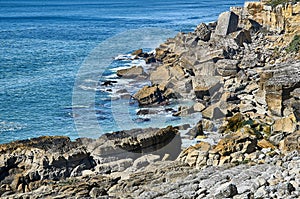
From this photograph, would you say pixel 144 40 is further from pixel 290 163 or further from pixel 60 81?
pixel 290 163

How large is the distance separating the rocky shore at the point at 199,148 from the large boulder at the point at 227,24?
609 centimetres

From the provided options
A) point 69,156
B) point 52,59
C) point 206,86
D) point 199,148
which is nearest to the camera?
point 69,156

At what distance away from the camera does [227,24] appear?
149 ft

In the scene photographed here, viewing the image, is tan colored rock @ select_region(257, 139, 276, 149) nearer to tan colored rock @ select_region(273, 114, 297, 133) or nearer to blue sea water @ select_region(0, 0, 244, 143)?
tan colored rock @ select_region(273, 114, 297, 133)

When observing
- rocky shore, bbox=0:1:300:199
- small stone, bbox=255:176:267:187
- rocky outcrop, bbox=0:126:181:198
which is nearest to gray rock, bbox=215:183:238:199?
rocky shore, bbox=0:1:300:199

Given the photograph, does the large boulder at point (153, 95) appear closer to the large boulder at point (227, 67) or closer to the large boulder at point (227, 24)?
the large boulder at point (227, 67)

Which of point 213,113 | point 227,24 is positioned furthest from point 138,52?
point 213,113

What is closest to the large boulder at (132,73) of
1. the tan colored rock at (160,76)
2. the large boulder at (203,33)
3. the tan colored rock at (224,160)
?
the tan colored rock at (160,76)

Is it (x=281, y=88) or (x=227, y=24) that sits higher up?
(x=227, y=24)

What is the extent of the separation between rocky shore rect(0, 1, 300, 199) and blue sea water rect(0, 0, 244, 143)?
14.8 feet

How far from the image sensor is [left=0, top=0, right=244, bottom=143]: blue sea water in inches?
1171

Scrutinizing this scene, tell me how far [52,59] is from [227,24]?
1603cm

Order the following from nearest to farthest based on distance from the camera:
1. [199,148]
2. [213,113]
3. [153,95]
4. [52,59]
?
[199,148] → [213,113] → [153,95] → [52,59]

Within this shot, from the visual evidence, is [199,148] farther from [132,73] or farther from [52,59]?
[52,59]
